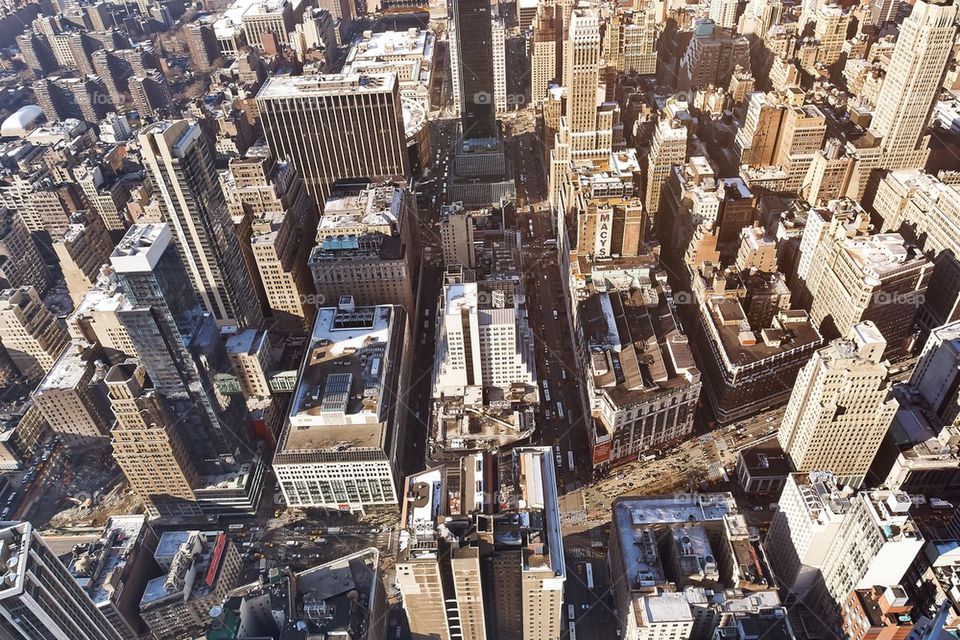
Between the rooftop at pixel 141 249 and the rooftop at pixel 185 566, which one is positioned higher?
the rooftop at pixel 141 249

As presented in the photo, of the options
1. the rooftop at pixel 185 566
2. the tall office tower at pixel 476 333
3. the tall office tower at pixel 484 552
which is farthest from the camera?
the tall office tower at pixel 476 333

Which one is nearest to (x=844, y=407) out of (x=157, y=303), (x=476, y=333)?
(x=476, y=333)

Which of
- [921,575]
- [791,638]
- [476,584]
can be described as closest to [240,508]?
[476,584]

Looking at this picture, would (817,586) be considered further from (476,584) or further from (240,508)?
(240,508)

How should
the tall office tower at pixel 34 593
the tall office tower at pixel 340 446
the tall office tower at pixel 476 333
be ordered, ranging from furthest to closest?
the tall office tower at pixel 476 333
the tall office tower at pixel 340 446
the tall office tower at pixel 34 593

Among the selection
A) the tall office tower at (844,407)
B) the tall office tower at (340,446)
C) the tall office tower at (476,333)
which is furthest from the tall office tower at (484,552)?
the tall office tower at (844,407)

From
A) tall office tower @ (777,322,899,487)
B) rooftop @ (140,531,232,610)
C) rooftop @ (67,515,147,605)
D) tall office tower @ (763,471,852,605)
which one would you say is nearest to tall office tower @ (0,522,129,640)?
rooftop @ (140,531,232,610)

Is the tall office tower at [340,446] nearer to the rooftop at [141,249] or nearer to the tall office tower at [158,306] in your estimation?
the tall office tower at [158,306]
